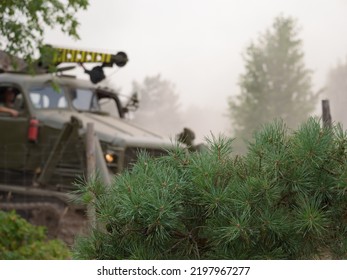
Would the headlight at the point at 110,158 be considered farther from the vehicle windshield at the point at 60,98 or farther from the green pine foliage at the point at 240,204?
the green pine foliage at the point at 240,204

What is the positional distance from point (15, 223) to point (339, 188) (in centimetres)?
633

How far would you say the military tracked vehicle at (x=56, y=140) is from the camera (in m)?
10.9

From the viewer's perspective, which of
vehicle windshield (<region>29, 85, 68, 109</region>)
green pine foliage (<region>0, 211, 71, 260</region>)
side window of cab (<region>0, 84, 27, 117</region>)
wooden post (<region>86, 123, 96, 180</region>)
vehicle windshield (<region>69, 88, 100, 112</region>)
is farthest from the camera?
vehicle windshield (<region>69, 88, 100, 112</region>)

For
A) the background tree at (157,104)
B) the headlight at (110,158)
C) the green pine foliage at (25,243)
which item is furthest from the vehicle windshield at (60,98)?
the background tree at (157,104)

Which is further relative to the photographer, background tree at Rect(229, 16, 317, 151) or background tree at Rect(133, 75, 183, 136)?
background tree at Rect(133, 75, 183, 136)

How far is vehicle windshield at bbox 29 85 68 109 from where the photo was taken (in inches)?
468

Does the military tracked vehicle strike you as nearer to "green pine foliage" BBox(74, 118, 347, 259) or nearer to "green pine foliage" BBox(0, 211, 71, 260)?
"green pine foliage" BBox(0, 211, 71, 260)

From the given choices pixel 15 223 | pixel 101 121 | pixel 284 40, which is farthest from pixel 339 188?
pixel 284 40

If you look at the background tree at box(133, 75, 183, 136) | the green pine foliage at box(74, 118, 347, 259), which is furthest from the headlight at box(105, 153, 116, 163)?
the background tree at box(133, 75, 183, 136)

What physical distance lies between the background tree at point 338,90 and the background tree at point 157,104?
1837 centimetres

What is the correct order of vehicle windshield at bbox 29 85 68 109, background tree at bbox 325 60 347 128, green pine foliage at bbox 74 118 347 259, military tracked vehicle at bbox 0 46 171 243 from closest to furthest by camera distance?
green pine foliage at bbox 74 118 347 259 < military tracked vehicle at bbox 0 46 171 243 < vehicle windshield at bbox 29 85 68 109 < background tree at bbox 325 60 347 128

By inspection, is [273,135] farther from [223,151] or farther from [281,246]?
[281,246]

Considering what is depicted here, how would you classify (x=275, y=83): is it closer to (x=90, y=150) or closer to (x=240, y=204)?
(x=90, y=150)

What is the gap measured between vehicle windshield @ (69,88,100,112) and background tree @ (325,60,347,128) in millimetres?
41688
